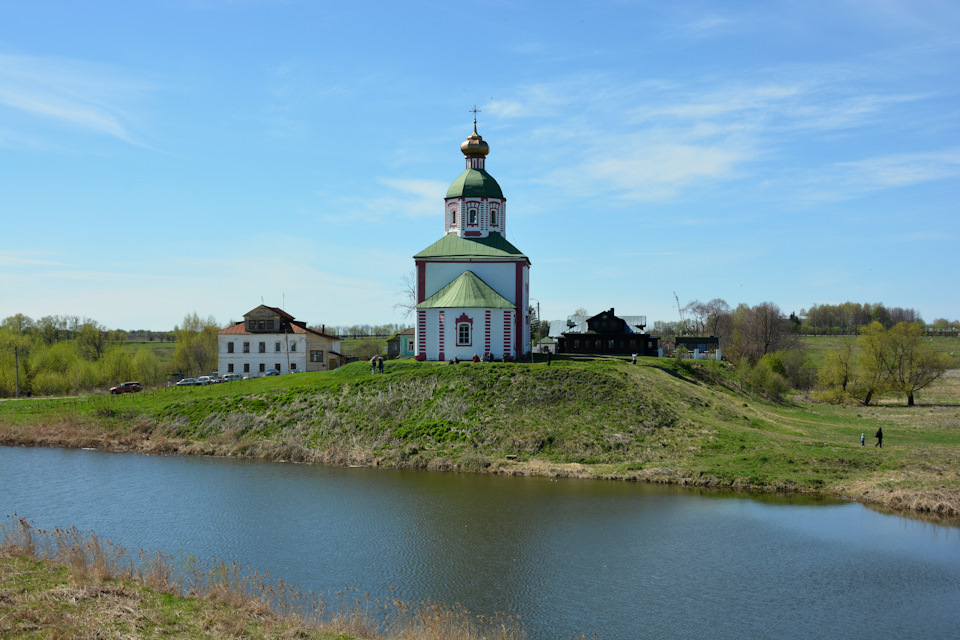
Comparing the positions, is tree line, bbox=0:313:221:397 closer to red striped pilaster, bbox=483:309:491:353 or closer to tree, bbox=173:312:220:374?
tree, bbox=173:312:220:374

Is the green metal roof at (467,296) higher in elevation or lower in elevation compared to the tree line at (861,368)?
higher

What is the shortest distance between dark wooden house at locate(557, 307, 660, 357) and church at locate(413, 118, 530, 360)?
761 inches

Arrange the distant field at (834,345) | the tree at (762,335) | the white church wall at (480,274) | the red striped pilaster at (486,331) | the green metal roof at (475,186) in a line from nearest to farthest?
the red striped pilaster at (486,331)
the white church wall at (480,274)
the green metal roof at (475,186)
the tree at (762,335)
the distant field at (834,345)

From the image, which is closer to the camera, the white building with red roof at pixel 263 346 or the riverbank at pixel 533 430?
the riverbank at pixel 533 430

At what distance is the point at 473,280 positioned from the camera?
171ft

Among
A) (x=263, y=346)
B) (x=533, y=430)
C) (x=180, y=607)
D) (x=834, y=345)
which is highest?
(x=834, y=345)

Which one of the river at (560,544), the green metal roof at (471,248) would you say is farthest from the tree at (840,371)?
the river at (560,544)

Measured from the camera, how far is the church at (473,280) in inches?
1970

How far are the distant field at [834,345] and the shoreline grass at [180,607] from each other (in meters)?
113

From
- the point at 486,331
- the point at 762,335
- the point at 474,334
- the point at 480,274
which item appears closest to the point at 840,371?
the point at 762,335

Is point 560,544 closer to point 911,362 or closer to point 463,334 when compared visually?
point 463,334

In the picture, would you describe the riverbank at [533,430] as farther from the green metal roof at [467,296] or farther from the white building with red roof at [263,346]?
the white building with red roof at [263,346]

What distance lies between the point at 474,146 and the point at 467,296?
14.1 m

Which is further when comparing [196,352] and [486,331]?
[196,352]
